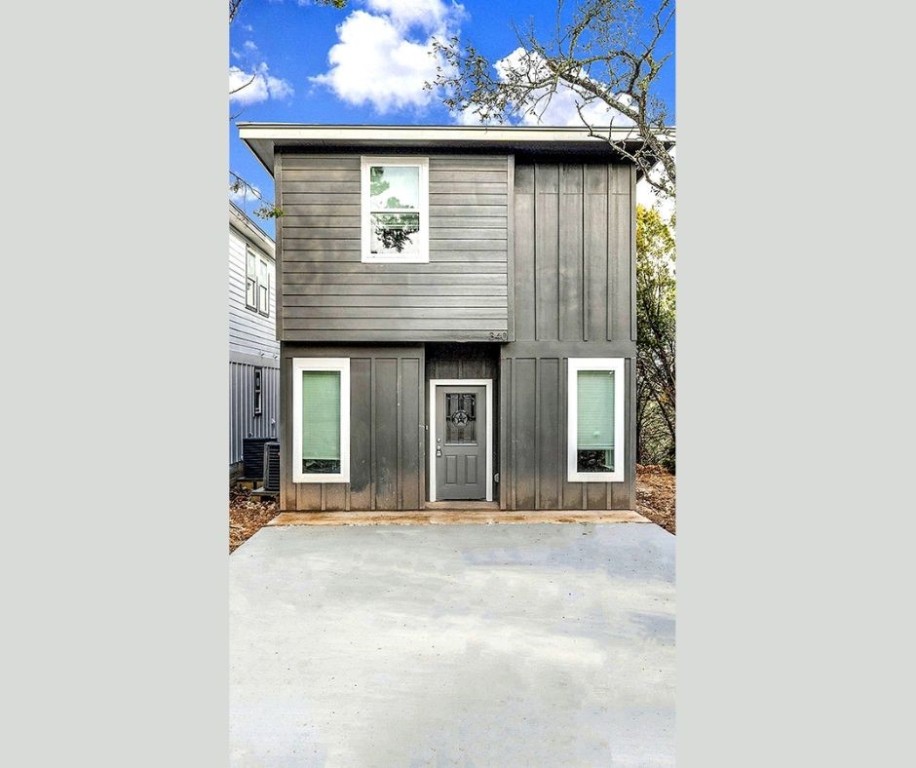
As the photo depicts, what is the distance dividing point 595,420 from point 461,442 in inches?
65.6

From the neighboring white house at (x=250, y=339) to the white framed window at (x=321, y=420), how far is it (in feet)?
7.04

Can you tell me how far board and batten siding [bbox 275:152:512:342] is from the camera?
638cm

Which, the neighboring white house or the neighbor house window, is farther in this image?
the neighbor house window

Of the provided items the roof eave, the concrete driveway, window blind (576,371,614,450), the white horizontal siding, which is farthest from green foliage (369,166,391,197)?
the concrete driveway

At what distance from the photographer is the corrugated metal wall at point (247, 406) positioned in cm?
871

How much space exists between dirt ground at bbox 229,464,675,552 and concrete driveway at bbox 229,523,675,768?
32.1 inches

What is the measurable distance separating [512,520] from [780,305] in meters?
5.28

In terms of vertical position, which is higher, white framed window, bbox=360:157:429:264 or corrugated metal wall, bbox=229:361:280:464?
white framed window, bbox=360:157:429:264

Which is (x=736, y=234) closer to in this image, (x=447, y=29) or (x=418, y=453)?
(x=447, y=29)

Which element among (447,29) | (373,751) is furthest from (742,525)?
(447,29)

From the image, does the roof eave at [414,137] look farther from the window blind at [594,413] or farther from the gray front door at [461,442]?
the gray front door at [461,442]

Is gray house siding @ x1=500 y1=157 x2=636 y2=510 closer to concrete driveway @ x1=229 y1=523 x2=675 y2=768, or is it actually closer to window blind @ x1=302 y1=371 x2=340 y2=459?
concrete driveway @ x1=229 y1=523 x2=675 y2=768

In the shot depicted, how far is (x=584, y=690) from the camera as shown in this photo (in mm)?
2602

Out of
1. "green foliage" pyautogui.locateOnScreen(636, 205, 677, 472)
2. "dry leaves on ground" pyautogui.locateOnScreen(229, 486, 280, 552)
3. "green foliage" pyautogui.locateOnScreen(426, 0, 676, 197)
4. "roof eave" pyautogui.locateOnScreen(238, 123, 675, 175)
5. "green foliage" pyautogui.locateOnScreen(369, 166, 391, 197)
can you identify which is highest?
"roof eave" pyautogui.locateOnScreen(238, 123, 675, 175)
